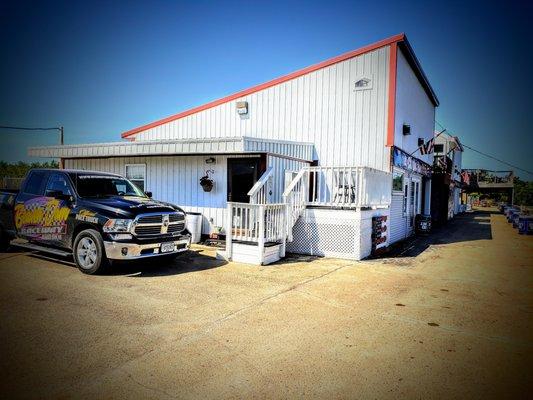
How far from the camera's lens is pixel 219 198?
34.6 ft

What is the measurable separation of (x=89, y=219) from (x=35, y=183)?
2372 mm

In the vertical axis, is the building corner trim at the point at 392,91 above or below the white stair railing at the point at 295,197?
above

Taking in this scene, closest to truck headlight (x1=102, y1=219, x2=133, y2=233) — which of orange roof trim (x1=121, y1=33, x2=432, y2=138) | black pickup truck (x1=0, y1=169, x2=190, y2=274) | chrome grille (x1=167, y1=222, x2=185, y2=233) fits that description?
black pickup truck (x1=0, y1=169, x2=190, y2=274)

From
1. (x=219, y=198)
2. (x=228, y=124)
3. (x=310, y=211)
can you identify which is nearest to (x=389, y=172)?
(x=310, y=211)

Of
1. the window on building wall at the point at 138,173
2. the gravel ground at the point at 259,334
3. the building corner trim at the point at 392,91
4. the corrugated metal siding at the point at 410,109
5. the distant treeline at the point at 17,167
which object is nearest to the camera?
the gravel ground at the point at 259,334

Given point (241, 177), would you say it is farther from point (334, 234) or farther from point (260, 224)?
point (334, 234)

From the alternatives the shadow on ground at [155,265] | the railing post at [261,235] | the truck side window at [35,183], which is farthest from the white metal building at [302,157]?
the truck side window at [35,183]

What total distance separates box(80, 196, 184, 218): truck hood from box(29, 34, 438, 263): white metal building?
195 cm

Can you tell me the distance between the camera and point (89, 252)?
6.22 metres

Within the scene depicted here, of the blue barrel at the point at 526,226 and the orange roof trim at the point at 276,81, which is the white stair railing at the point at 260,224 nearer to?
the orange roof trim at the point at 276,81

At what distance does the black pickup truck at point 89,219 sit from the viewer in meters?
6.01

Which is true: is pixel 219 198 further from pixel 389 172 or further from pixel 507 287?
pixel 507 287

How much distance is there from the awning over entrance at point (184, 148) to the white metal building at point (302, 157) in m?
0.04

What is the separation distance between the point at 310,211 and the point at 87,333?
6.18 meters
